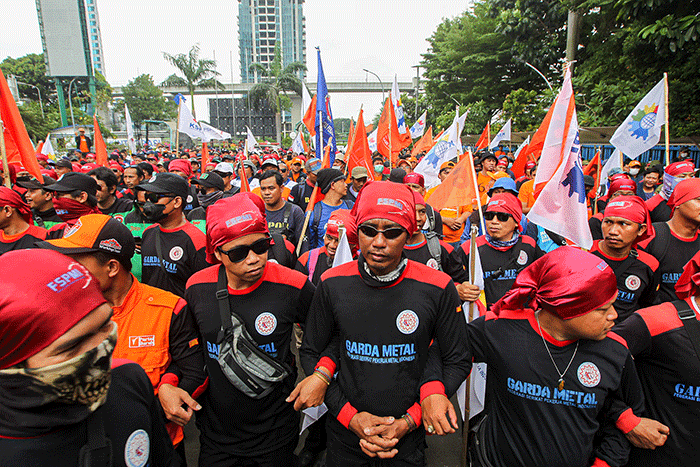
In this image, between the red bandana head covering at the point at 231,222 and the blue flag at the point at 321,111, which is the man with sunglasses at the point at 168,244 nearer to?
the red bandana head covering at the point at 231,222

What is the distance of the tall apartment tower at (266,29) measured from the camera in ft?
452

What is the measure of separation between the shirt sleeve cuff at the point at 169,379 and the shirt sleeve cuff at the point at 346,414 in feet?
3.14

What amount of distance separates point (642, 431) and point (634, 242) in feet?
7.00

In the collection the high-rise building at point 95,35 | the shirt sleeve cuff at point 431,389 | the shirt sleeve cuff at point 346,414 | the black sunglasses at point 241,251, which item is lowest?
the shirt sleeve cuff at point 346,414

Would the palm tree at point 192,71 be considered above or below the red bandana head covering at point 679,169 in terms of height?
above

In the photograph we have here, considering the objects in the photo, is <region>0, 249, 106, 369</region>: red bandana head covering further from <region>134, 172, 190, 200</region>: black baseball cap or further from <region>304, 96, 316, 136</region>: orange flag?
<region>304, 96, 316, 136</region>: orange flag

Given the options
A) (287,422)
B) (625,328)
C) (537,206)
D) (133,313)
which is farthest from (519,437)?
(133,313)

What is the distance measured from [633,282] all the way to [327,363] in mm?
2880

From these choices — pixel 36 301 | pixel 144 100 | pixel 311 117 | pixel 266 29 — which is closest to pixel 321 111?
pixel 311 117

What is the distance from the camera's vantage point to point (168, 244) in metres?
3.72

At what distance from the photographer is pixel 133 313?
231 centimetres

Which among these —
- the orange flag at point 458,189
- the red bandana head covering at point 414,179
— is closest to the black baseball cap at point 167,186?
the orange flag at point 458,189

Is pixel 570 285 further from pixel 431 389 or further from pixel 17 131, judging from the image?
pixel 17 131

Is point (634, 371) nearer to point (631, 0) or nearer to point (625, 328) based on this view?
point (625, 328)
